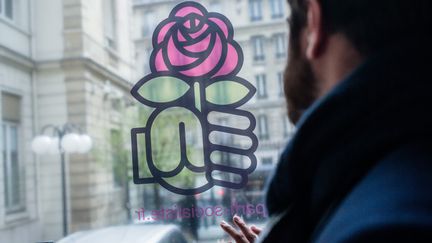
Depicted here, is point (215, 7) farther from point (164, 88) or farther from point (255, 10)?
point (164, 88)

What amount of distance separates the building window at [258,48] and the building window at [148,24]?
0.29 m

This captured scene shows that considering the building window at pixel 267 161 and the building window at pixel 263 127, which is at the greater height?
the building window at pixel 263 127

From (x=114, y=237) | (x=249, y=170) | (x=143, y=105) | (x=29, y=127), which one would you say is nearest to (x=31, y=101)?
(x=29, y=127)

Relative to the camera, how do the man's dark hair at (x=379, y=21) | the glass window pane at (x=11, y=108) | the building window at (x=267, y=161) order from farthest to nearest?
the glass window pane at (x=11, y=108) < the building window at (x=267, y=161) < the man's dark hair at (x=379, y=21)

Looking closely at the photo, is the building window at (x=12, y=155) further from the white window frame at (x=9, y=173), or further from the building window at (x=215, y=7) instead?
the building window at (x=215, y=7)

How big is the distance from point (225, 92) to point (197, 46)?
5.9 inches

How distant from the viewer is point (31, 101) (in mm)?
1312

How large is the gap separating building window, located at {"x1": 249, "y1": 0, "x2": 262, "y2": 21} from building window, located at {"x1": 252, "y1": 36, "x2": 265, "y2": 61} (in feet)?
0.20

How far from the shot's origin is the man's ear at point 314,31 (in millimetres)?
516

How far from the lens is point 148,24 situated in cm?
131

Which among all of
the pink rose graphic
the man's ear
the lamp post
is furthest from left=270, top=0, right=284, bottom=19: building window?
the man's ear

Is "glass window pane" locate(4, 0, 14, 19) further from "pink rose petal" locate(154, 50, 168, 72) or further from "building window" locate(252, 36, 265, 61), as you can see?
"building window" locate(252, 36, 265, 61)

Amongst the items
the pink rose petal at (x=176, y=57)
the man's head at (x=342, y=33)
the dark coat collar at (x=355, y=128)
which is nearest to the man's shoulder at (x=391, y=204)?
the dark coat collar at (x=355, y=128)

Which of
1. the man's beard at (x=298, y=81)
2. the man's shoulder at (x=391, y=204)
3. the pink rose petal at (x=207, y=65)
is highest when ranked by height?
the pink rose petal at (x=207, y=65)
